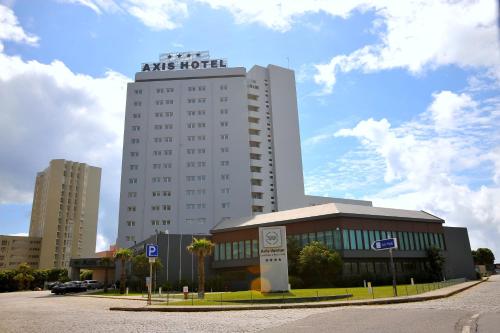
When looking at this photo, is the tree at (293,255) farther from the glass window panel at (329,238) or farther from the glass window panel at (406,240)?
the glass window panel at (406,240)

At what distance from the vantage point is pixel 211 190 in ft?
324

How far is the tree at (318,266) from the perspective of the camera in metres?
48.4

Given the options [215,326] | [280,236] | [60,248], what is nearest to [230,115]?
[280,236]

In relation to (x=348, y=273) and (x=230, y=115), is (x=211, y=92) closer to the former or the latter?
(x=230, y=115)

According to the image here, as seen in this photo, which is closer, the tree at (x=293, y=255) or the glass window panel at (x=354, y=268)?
the tree at (x=293, y=255)

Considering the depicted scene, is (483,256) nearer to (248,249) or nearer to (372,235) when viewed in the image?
(372,235)

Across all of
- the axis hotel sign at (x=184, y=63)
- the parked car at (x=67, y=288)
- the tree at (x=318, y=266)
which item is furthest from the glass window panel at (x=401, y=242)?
the axis hotel sign at (x=184, y=63)

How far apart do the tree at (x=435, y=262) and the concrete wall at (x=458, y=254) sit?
410 cm

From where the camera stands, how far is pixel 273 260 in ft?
131

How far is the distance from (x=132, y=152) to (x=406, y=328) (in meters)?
97.2

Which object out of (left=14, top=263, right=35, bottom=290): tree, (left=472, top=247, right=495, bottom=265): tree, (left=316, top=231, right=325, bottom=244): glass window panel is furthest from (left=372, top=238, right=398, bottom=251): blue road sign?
(left=472, top=247, right=495, bottom=265): tree

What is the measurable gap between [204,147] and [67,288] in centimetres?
5122

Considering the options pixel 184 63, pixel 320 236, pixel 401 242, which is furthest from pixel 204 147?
pixel 401 242

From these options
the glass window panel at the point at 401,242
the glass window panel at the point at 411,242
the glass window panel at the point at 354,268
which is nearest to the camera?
the glass window panel at the point at 354,268
